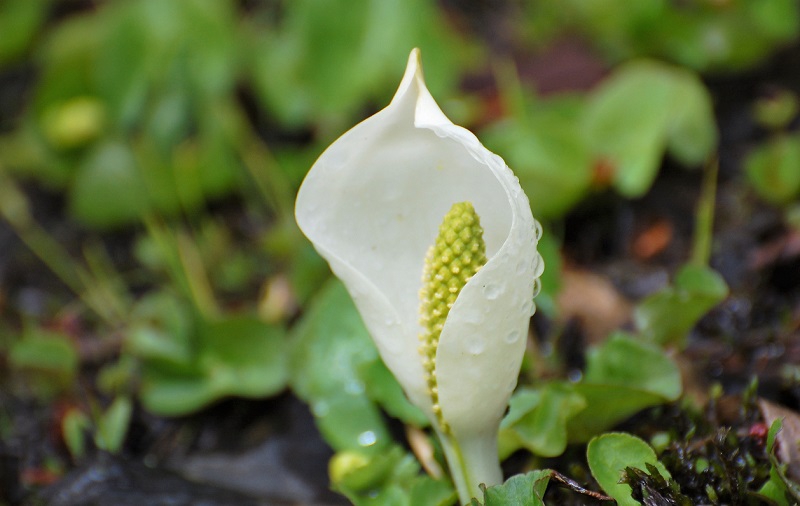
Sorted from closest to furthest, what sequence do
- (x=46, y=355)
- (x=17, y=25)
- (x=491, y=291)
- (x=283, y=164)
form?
(x=491, y=291) < (x=46, y=355) < (x=283, y=164) < (x=17, y=25)

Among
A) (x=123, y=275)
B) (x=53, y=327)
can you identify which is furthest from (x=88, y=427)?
(x=123, y=275)

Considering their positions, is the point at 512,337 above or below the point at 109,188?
above

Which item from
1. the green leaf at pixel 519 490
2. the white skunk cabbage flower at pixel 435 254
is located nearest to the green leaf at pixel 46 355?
the white skunk cabbage flower at pixel 435 254

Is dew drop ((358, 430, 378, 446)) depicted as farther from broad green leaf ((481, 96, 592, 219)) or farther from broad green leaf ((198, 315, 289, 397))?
broad green leaf ((481, 96, 592, 219))

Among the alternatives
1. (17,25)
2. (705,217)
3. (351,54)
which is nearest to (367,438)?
(705,217)

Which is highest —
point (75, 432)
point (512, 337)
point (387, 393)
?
point (512, 337)

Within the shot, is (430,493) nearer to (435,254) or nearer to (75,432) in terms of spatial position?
(435,254)
